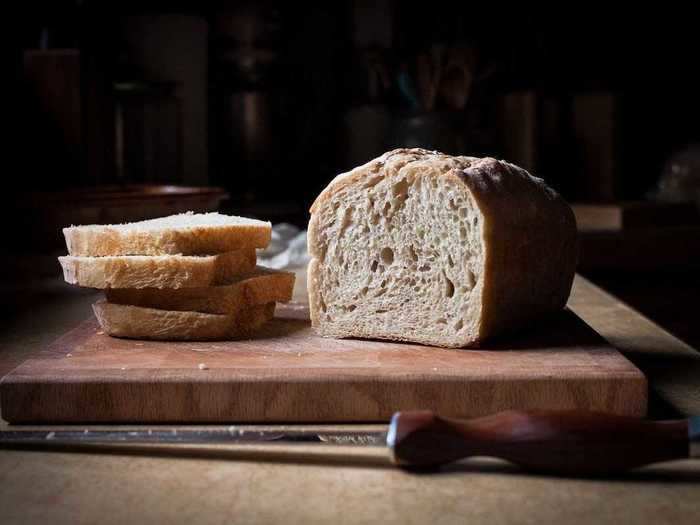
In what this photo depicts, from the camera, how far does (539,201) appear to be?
2516 millimetres

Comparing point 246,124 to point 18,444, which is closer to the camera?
point 18,444

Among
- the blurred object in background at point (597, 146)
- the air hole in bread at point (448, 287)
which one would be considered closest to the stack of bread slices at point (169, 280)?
the air hole in bread at point (448, 287)

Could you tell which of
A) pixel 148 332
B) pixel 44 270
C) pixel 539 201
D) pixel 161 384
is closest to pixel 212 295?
pixel 148 332

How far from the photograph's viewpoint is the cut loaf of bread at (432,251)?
2281mm

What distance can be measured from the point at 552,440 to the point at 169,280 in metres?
1.11

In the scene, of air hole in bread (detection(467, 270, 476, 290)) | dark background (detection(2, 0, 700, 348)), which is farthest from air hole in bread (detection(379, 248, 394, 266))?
dark background (detection(2, 0, 700, 348))

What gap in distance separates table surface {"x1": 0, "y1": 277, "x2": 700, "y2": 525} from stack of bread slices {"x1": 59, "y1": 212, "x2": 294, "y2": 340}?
625 millimetres

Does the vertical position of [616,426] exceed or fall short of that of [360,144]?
it falls short

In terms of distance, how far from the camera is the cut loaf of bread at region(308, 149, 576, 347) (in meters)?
2.28

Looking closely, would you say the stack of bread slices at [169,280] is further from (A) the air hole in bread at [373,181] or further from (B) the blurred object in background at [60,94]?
(B) the blurred object in background at [60,94]

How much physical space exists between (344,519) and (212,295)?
3.35 feet

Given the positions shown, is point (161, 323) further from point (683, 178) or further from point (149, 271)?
point (683, 178)

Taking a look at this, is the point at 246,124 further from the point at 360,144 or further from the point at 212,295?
the point at 212,295

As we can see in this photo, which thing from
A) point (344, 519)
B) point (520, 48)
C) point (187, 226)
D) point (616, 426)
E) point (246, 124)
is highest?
point (520, 48)
